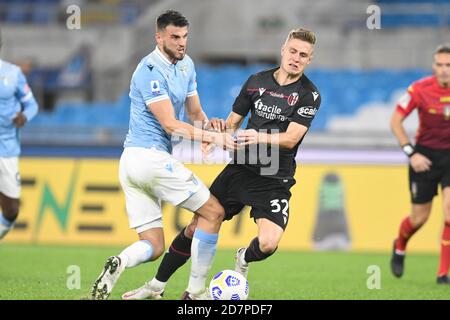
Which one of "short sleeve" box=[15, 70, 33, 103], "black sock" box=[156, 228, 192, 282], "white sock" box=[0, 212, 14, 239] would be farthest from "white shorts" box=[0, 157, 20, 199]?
"black sock" box=[156, 228, 192, 282]

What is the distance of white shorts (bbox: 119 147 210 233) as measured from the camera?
23.9 feet

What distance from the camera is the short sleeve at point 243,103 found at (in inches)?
304

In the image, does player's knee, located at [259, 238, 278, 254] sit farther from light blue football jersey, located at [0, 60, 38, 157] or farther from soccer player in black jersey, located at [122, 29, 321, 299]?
light blue football jersey, located at [0, 60, 38, 157]

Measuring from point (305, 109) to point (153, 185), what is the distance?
4.76ft

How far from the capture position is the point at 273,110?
761cm

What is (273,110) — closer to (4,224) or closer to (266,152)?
(266,152)

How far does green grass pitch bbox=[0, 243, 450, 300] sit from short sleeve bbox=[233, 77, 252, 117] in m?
1.69

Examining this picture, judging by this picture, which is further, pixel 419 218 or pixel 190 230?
pixel 419 218

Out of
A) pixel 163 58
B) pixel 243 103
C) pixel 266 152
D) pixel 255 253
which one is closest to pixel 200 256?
pixel 255 253

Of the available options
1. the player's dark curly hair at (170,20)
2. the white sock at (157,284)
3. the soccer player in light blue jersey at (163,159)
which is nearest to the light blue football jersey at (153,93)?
the soccer player in light blue jersey at (163,159)

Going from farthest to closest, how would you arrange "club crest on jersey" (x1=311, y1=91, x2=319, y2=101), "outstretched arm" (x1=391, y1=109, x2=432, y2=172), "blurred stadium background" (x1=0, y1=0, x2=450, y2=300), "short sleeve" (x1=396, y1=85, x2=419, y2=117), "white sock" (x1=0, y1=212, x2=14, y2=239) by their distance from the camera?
"blurred stadium background" (x1=0, y1=0, x2=450, y2=300)
"white sock" (x1=0, y1=212, x2=14, y2=239)
"short sleeve" (x1=396, y1=85, x2=419, y2=117)
"outstretched arm" (x1=391, y1=109, x2=432, y2=172)
"club crest on jersey" (x1=311, y1=91, x2=319, y2=101)

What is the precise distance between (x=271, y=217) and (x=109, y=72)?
1303 centimetres

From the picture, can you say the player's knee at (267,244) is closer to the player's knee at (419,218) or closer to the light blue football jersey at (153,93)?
the light blue football jersey at (153,93)

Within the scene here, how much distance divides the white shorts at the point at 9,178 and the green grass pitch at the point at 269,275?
2.89 ft
